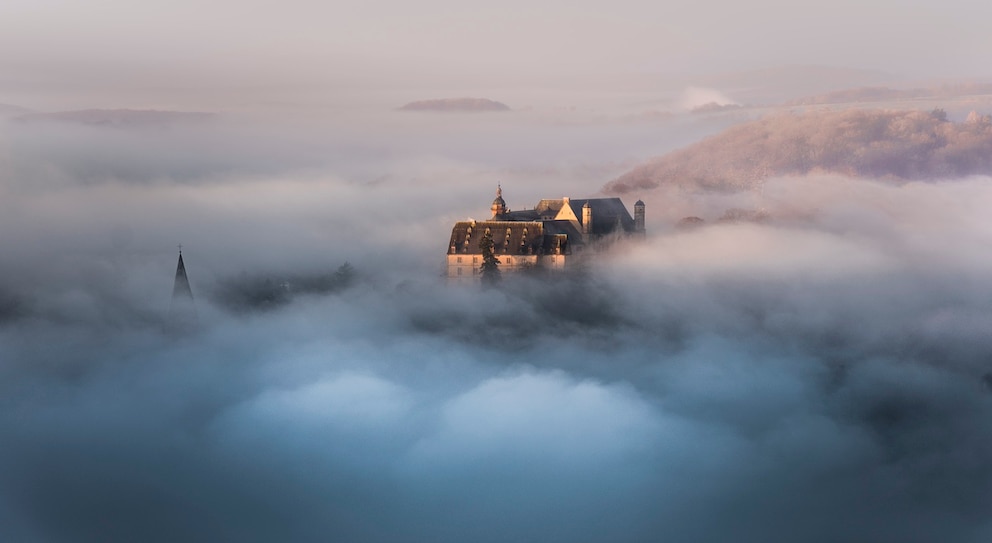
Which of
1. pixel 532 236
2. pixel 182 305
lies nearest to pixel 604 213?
pixel 532 236

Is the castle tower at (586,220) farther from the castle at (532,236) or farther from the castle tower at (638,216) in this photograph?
the castle tower at (638,216)

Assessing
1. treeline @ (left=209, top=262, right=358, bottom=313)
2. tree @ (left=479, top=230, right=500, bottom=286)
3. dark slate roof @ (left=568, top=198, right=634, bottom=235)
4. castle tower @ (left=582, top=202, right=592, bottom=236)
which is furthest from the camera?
treeline @ (left=209, top=262, right=358, bottom=313)

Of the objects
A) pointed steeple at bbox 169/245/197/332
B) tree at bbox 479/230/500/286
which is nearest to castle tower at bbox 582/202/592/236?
tree at bbox 479/230/500/286

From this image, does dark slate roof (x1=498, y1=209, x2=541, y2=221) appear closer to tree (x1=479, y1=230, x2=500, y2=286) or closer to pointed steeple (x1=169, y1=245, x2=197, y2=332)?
tree (x1=479, y1=230, x2=500, y2=286)

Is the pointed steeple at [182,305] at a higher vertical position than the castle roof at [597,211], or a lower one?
lower

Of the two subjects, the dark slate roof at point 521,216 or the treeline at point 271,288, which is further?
the treeline at point 271,288

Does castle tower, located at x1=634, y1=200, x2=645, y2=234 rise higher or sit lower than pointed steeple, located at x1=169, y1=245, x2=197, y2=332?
higher

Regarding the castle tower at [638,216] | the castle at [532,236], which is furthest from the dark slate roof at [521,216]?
the castle tower at [638,216]
